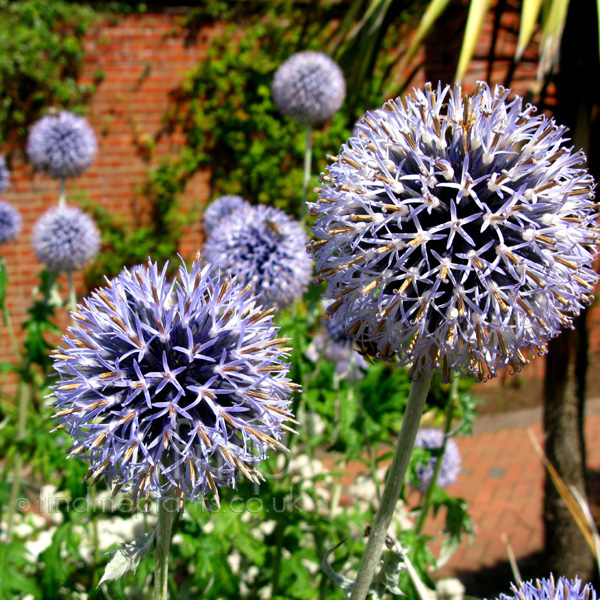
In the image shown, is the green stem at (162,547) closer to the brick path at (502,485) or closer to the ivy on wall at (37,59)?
the brick path at (502,485)

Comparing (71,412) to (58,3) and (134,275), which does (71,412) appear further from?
(58,3)

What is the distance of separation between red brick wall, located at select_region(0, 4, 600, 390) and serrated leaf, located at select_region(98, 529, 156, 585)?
513 cm

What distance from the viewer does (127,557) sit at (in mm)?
1155

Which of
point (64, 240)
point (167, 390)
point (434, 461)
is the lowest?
point (434, 461)

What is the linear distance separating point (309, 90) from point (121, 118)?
3.43 metres

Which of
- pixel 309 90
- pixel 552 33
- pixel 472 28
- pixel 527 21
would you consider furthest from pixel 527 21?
pixel 309 90

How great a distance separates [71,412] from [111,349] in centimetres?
15

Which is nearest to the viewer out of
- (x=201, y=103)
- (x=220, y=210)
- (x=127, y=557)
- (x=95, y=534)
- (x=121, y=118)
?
(x=127, y=557)

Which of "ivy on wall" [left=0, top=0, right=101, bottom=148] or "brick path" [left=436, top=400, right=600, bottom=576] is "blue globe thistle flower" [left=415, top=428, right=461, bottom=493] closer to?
"brick path" [left=436, top=400, right=600, bottom=576]

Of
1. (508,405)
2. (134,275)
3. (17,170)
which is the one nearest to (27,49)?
(17,170)

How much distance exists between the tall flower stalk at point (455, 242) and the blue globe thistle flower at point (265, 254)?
1.16 meters

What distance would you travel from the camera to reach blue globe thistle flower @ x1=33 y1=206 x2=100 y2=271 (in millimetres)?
3188

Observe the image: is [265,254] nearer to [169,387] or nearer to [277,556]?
[277,556]

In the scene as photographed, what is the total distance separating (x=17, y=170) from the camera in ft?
19.1
